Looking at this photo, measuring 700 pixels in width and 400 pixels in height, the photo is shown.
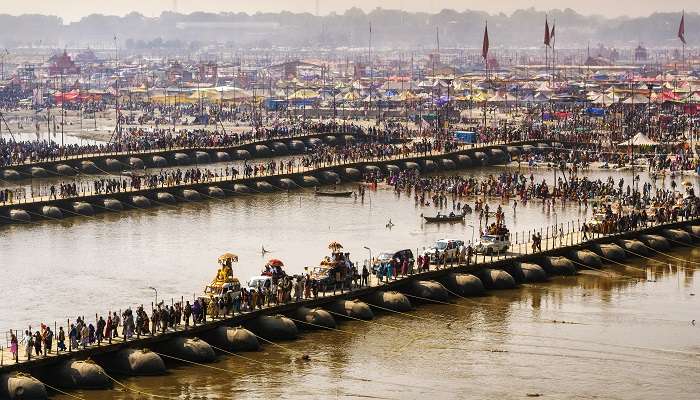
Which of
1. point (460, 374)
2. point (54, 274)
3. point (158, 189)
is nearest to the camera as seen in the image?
point (460, 374)

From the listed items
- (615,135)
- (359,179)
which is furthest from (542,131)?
(359,179)

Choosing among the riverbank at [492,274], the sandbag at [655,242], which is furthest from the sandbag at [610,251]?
the sandbag at [655,242]

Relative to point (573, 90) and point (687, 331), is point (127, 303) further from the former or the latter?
point (573, 90)

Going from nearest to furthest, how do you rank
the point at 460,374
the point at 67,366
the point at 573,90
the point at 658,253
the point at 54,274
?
the point at 67,366
the point at 460,374
the point at 54,274
the point at 658,253
the point at 573,90

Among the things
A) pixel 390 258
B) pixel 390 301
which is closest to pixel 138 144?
pixel 390 258

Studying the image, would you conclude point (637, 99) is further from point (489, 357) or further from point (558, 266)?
point (489, 357)

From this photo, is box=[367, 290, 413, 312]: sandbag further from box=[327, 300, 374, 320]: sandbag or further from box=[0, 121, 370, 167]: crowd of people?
box=[0, 121, 370, 167]: crowd of people
